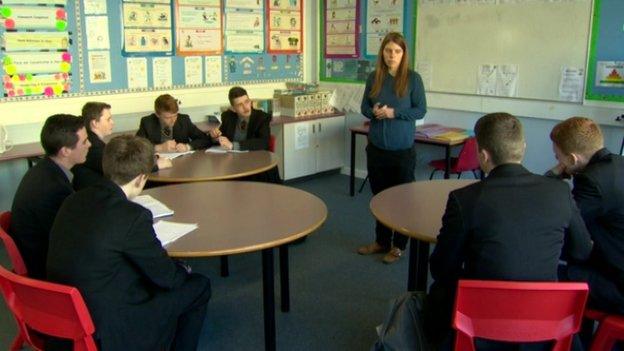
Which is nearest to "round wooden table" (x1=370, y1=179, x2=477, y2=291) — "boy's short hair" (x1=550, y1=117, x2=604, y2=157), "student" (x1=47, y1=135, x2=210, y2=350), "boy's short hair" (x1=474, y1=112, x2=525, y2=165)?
"boy's short hair" (x1=474, y1=112, x2=525, y2=165)

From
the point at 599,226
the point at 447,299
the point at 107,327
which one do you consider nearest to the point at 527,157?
the point at 599,226

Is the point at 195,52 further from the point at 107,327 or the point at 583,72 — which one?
the point at 107,327

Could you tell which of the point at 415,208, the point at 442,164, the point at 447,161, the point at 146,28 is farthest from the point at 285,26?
the point at 415,208

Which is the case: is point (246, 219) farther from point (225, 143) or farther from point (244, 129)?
point (244, 129)

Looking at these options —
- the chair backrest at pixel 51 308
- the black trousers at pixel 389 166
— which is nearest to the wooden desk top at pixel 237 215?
the chair backrest at pixel 51 308

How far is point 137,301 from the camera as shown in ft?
6.75

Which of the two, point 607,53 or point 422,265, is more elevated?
point 607,53

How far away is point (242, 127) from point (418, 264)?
6.65 feet

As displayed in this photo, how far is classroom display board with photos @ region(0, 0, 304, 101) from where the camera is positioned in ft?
14.2

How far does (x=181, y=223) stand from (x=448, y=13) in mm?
3591

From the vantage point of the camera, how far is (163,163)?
348 centimetres

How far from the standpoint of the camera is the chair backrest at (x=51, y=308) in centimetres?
173

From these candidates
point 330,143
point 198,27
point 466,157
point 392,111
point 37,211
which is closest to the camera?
point 37,211

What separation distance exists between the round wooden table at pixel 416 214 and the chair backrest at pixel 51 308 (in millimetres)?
1223
